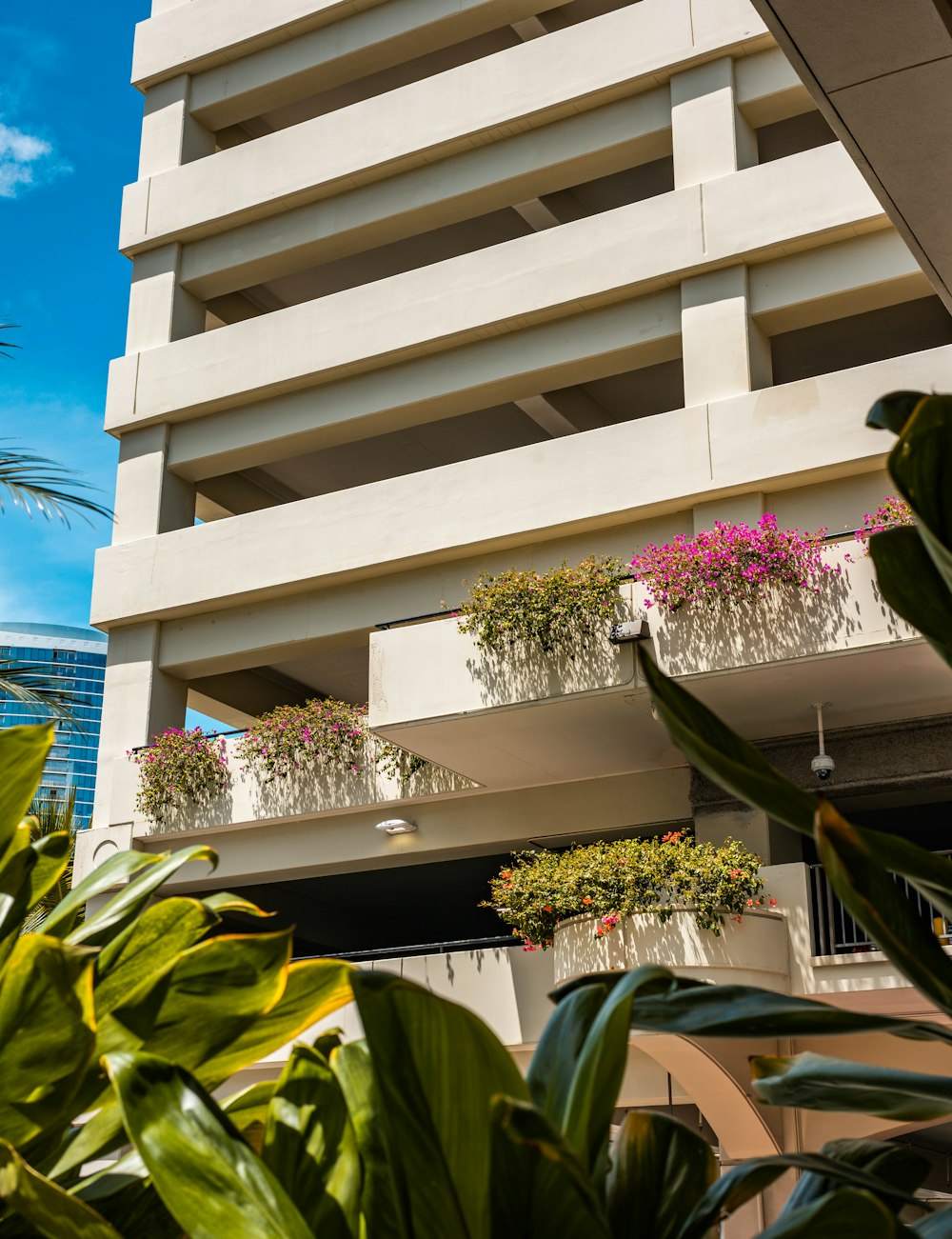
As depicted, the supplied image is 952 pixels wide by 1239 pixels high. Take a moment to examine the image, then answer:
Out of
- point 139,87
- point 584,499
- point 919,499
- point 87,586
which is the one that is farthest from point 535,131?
point 919,499

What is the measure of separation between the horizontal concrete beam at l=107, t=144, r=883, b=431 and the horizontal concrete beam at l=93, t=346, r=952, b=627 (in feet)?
6.07

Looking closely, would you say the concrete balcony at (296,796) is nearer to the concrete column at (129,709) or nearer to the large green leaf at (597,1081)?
the concrete column at (129,709)

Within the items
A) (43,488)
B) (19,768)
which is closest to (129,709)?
(43,488)

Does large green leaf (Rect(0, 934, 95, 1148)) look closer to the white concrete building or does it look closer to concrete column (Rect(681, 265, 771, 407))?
the white concrete building

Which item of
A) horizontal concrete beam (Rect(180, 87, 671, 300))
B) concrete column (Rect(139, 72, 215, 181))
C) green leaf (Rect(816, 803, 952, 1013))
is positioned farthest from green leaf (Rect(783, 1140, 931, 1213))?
concrete column (Rect(139, 72, 215, 181))

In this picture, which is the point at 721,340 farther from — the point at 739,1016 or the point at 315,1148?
the point at 315,1148

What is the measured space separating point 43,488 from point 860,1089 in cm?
565

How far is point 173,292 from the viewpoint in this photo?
63.6ft

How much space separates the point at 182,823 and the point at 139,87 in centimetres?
1186

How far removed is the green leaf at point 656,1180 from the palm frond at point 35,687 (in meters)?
5.60

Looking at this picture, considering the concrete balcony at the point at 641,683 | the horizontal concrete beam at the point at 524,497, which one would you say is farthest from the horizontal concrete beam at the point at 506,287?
the concrete balcony at the point at 641,683

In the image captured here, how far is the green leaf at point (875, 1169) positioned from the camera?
3.43 ft

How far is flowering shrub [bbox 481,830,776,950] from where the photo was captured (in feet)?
38.8

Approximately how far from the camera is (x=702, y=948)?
38.6 feet
